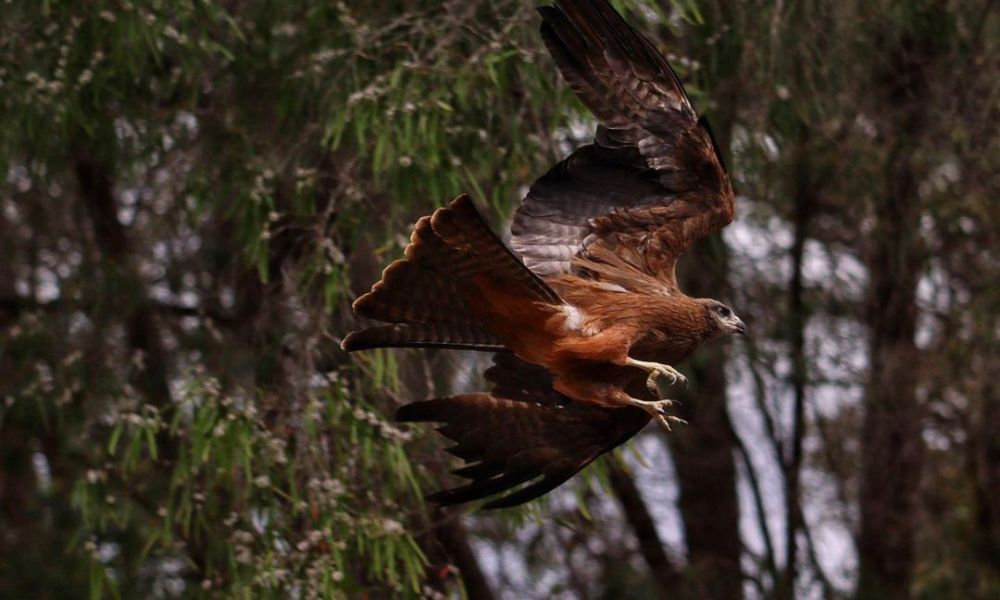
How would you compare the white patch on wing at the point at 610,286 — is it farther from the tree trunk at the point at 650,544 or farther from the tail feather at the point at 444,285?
the tree trunk at the point at 650,544

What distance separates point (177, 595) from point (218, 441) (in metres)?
2.03

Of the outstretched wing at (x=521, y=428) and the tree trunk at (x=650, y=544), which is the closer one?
the outstretched wing at (x=521, y=428)

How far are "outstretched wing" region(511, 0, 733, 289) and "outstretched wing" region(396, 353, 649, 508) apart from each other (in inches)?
14.8

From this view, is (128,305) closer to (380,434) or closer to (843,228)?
(380,434)

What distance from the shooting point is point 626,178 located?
5277 mm

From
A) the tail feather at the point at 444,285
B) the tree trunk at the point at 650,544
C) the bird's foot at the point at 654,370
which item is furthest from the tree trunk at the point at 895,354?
the tail feather at the point at 444,285

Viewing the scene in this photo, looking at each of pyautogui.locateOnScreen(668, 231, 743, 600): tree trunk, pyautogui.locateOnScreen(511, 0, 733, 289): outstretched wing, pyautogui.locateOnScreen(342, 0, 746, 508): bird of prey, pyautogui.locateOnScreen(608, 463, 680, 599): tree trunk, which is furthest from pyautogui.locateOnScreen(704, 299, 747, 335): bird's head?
pyautogui.locateOnScreen(608, 463, 680, 599): tree trunk

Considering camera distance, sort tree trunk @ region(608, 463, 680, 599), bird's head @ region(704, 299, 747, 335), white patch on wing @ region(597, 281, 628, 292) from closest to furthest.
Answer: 1. bird's head @ region(704, 299, 747, 335)
2. white patch on wing @ region(597, 281, 628, 292)
3. tree trunk @ region(608, 463, 680, 599)

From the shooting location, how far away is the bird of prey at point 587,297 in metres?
4.64

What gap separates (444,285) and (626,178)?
1027mm

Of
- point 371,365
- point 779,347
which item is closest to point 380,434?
point 371,365

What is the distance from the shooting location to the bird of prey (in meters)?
4.64

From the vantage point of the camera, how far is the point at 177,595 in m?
7.24

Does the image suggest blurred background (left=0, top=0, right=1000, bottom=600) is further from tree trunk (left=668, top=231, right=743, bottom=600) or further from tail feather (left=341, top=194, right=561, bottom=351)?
tail feather (left=341, top=194, right=561, bottom=351)
